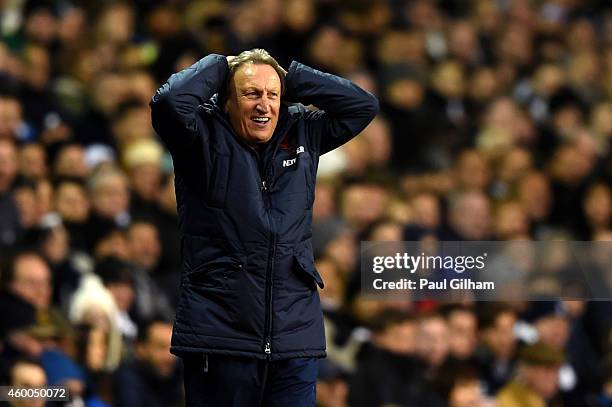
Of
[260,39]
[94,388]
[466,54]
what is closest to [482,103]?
[466,54]

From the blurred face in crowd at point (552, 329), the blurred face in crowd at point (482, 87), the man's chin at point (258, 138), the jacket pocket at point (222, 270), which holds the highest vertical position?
the blurred face in crowd at point (482, 87)

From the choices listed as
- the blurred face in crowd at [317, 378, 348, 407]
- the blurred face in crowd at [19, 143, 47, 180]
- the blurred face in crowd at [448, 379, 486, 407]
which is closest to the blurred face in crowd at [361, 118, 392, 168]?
the blurred face in crowd at [19, 143, 47, 180]

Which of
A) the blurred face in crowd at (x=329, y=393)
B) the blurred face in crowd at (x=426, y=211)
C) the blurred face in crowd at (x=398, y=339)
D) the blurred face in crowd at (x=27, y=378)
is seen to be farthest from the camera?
the blurred face in crowd at (x=426, y=211)

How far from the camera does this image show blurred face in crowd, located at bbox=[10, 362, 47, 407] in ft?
20.5

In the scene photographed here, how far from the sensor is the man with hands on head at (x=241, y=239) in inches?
179

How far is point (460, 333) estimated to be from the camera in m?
8.20

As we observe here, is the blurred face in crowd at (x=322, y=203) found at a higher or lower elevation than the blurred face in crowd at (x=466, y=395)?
higher

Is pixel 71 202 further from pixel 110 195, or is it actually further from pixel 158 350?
pixel 158 350

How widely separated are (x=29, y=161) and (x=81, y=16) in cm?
223

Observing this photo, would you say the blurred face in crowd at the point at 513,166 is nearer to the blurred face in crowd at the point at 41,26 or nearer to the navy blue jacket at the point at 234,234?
the blurred face in crowd at the point at 41,26

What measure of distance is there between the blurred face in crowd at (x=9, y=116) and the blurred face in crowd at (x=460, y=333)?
2.67 meters

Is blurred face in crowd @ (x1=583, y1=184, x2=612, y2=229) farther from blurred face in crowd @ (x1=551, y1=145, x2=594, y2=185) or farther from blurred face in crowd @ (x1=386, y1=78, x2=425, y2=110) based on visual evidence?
blurred face in crowd @ (x1=386, y1=78, x2=425, y2=110)

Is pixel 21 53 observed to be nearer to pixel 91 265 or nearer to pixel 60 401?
pixel 91 265

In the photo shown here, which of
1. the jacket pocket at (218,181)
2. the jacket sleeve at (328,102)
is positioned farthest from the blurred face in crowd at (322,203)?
the jacket pocket at (218,181)
